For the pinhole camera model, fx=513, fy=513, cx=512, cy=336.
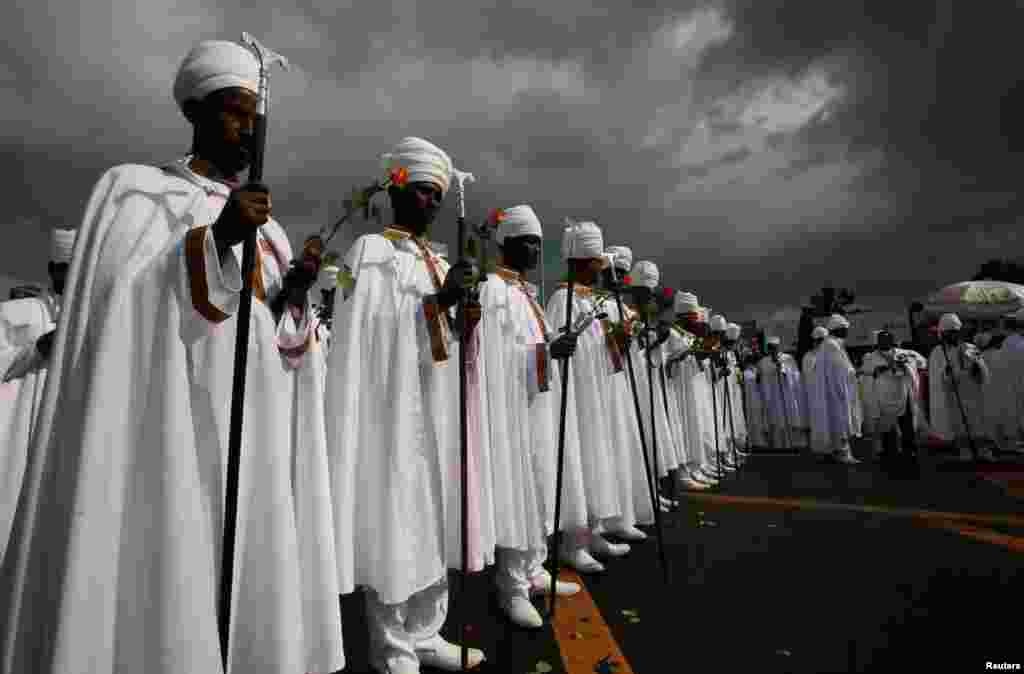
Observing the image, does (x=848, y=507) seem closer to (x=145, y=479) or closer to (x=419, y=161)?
(x=419, y=161)

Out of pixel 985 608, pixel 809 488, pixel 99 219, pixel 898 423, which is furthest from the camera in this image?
pixel 898 423

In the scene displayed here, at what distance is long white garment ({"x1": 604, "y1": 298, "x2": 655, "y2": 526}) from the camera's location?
4.95 m

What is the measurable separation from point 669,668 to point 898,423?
1345 centimetres

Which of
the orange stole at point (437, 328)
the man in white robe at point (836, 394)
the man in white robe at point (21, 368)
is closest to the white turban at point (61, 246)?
the man in white robe at point (21, 368)

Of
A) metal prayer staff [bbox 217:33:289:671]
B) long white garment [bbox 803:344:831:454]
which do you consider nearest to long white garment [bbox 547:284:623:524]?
metal prayer staff [bbox 217:33:289:671]

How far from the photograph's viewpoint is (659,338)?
7.25 meters

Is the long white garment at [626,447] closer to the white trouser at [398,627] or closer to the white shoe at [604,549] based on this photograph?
the white shoe at [604,549]

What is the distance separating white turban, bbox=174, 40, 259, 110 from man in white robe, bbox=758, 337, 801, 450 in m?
16.7

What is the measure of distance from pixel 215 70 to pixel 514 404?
8.99 ft

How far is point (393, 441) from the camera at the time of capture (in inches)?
109

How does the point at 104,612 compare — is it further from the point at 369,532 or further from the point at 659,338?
the point at 659,338

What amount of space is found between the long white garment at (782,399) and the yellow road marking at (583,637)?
14.7 meters

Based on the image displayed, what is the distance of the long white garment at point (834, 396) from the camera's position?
12.6 m

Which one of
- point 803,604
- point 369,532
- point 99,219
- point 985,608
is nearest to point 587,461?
point 803,604
